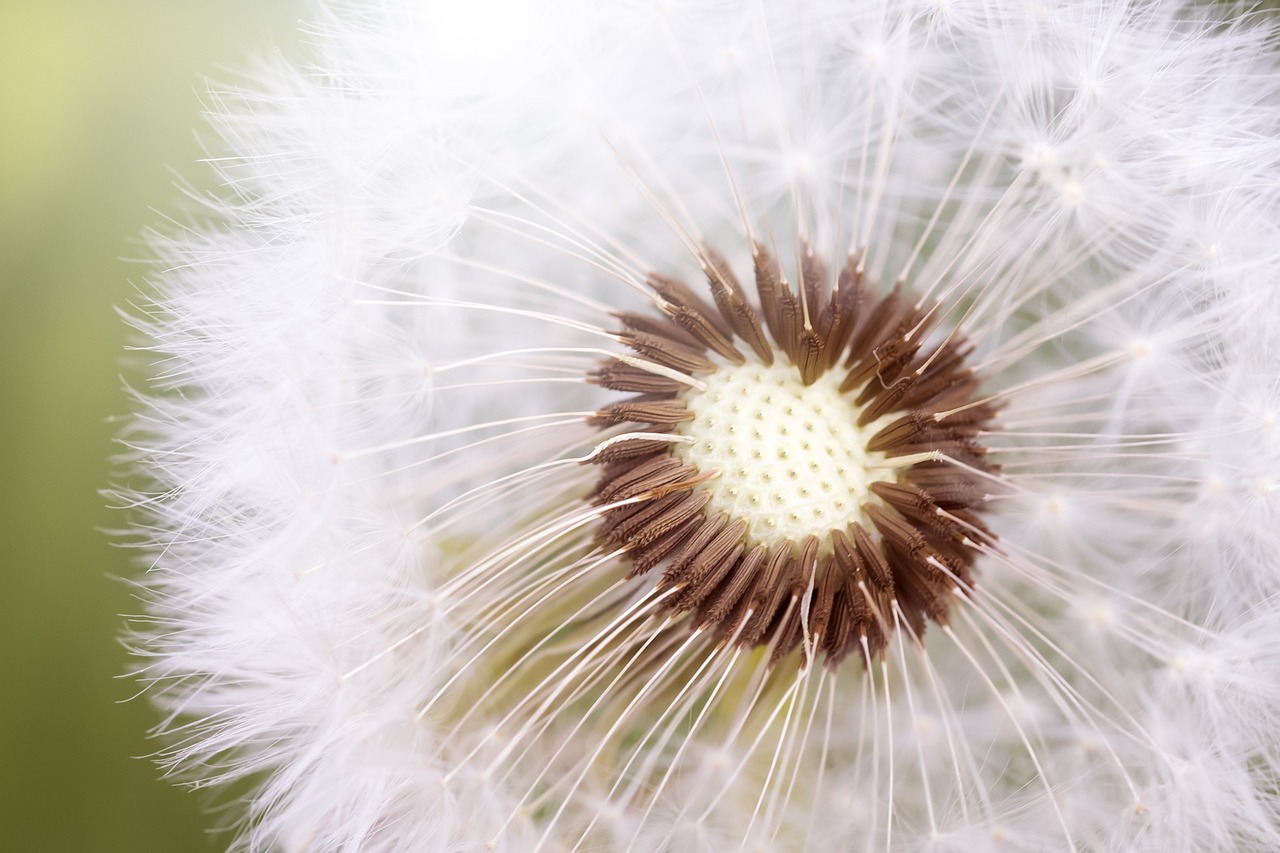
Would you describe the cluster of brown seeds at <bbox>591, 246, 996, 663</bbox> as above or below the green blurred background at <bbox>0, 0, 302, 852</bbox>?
below

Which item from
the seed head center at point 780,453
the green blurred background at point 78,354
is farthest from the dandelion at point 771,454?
the green blurred background at point 78,354

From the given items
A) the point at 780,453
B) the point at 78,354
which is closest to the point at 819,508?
the point at 780,453

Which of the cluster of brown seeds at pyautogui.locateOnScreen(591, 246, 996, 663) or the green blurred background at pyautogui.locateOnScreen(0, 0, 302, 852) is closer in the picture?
the cluster of brown seeds at pyautogui.locateOnScreen(591, 246, 996, 663)

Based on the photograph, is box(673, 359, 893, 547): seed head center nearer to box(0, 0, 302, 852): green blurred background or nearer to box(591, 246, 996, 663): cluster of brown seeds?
box(591, 246, 996, 663): cluster of brown seeds

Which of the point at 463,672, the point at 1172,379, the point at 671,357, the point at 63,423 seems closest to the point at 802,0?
the point at 671,357

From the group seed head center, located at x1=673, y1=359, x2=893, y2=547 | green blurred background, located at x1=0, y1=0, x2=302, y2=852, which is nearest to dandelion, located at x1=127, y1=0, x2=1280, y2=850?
seed head center, located at x1=673, y1=359, x2=893, y2=547

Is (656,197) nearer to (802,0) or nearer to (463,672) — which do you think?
(802,0)

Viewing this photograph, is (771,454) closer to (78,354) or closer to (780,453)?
(780,453)

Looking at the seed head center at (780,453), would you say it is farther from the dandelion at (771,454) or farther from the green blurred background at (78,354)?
the green blurred background at (78,354)
